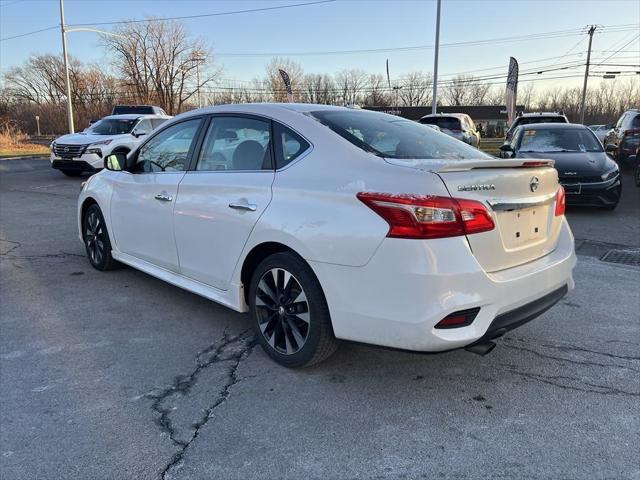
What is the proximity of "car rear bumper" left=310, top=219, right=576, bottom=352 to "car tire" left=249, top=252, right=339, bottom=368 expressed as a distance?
0.13 meters

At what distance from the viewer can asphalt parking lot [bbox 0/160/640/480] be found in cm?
242

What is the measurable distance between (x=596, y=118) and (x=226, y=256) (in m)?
89.6

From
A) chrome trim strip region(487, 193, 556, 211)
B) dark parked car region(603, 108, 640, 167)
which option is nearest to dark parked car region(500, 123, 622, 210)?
dark parked car region(603, 108, 640, 167)

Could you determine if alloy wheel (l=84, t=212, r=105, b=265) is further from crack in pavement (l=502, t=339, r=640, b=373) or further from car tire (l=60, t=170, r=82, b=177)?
car tire (l=60, t=170, r=82, b=177)

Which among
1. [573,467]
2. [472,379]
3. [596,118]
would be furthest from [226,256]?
[596,118]

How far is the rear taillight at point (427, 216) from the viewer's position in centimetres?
256

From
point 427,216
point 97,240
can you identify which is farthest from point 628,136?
point 427,216

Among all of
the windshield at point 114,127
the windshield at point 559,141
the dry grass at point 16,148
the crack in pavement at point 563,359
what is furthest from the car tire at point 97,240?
the dry grass at point 16,148

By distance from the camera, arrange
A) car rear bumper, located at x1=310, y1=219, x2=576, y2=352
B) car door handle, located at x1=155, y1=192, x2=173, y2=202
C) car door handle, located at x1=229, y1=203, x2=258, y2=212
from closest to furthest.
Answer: car rear bumper, located at x1=310, y1=219, x2=576, y2=352 < car door handle, located at x1=229, y1=203, x2=258, y2=212 < car door handle, located at x1=155, y1=192, x2=173, y2=202

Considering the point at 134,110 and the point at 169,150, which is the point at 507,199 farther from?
the point at 134,110

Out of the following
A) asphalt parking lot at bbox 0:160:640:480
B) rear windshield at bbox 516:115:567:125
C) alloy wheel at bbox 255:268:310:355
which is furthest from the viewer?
rear windshield at bbox 516:115:567:125

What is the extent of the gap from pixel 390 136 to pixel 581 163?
664 cm

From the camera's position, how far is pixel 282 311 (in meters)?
3.26

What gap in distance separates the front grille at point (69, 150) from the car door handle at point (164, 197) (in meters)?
11.3
